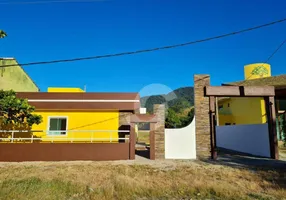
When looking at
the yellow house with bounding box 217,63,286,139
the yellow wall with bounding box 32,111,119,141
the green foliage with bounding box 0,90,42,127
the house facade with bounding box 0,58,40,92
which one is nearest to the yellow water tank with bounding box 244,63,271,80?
the yellow house with bounding box 217,63,286,139

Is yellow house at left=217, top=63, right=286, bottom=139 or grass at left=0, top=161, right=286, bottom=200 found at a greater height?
yellow house at left=217, top=63, right=286, bottom=139

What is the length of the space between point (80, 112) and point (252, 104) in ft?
51.3

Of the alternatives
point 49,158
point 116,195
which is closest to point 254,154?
point 116,195

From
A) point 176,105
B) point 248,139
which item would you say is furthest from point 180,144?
point 176,105

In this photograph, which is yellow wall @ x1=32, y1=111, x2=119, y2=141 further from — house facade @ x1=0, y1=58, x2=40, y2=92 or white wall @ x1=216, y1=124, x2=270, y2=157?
white wall @ x1=216, y1=124, x2=270, y2=157

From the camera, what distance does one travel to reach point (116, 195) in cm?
612

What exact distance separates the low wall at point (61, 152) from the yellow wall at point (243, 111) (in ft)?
45.1

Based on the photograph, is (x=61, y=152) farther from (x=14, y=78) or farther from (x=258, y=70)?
(x=258, y=70)

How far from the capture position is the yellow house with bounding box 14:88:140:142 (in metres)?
13.6

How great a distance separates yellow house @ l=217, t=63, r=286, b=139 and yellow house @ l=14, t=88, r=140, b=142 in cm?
1176

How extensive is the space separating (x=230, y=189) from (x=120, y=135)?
28.2 feet

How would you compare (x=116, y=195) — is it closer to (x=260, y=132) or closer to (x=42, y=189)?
(x=42, y=189)

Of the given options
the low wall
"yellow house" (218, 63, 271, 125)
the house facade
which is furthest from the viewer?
"yellow house" (218, 63, 271, 125)

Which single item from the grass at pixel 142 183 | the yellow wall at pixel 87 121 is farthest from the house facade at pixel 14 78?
the grass at pixel 142 183
